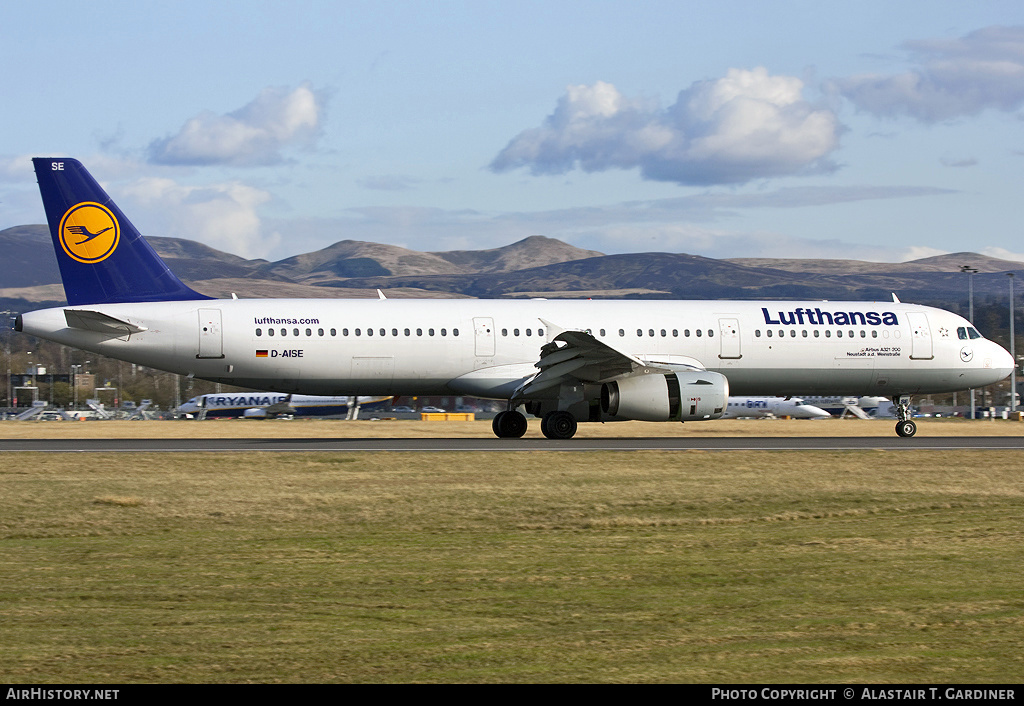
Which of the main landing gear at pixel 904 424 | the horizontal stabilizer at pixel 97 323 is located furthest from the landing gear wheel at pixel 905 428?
the horizontal stabilizer at pixel 97 323

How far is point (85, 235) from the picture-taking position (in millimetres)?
27750

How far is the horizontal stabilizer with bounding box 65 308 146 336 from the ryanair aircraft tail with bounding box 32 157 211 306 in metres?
0.97

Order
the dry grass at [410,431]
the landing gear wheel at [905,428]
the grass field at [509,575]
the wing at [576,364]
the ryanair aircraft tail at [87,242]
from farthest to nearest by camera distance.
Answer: the dry grass at [410,431]
the landing gear wheel at [905,428]
the ryanair aircraft tail at [87,242]
the wing at [576,364]
the grass field at [509,575]

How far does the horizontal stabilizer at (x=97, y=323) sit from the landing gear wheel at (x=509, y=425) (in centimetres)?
937

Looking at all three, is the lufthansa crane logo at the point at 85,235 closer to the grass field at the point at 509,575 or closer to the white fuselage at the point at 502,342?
the white fuselage at the point at 502,342

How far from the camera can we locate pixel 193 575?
1041 cm

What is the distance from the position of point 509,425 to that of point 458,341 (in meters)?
2.74

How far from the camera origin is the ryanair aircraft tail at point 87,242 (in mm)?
27609

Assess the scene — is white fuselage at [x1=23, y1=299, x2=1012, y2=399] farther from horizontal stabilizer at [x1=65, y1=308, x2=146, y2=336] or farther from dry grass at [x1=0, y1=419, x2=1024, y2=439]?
dry grass at [x1=0, y1=419, x2=1024, y2=439]

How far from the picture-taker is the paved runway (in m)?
24.5

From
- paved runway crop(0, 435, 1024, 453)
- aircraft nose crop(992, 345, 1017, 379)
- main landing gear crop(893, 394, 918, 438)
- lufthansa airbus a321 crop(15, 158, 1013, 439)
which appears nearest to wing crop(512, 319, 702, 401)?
lufthansa airbus a321 crop(15, 158, 1013, 439)
